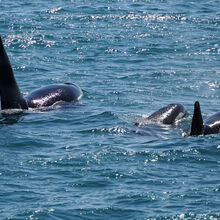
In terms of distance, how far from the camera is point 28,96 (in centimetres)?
2114

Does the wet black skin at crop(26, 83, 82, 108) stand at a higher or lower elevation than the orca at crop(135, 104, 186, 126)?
higher

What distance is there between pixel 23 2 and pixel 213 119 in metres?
21.6

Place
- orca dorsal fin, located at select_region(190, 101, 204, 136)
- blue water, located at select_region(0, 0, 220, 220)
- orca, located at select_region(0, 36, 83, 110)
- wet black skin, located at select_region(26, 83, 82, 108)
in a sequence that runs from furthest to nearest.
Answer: wet black skin, located at select_region(26, 83, 82, 108)
orca, located at select_region(0, 36, 83, 110)
orca dorsal fin, located at select_region(190, 101, 204, 136)
blue water, located at select_region(0, 0, 220, 220)

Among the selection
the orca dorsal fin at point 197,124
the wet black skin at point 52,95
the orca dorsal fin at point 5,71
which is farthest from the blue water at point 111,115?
the orca dorsal fin at point 5,71

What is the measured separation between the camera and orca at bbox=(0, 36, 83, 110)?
19.3 m

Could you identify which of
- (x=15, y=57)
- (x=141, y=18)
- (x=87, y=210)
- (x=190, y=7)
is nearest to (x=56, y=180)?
(x=87, y=210)

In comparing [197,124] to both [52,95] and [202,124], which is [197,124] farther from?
[52,95]

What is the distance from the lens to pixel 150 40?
30453 millimetres

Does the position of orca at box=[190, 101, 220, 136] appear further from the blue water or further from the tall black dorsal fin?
the tall black dorsal fin

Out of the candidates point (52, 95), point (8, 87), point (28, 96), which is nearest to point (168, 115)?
point (52, 95)

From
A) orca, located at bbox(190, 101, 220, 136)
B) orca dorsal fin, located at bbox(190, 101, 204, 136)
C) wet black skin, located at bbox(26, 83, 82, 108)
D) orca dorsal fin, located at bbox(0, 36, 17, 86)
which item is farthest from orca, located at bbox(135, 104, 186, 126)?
orca dorsal fin, located at bbox(0, 36, 17, 86)

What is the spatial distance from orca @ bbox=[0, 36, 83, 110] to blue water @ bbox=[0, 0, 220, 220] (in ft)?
1.40

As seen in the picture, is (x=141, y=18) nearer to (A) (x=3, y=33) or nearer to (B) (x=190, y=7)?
(B) (x=190, y=7)

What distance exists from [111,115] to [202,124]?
11.8 feet
